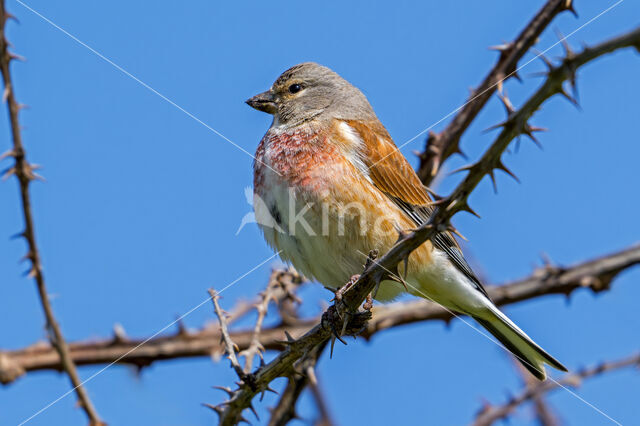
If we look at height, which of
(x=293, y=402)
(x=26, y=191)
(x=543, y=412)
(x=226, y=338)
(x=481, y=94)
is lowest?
(x=543, y=412)

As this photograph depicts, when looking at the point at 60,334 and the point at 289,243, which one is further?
the point at 289,243

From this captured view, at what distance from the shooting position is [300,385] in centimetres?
382

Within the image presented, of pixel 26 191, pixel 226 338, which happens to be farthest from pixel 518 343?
pixel 26 191

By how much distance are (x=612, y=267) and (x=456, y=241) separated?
0.99 m

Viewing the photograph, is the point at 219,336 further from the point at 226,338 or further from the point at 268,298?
the point at 226,338

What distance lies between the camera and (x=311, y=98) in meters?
5.27

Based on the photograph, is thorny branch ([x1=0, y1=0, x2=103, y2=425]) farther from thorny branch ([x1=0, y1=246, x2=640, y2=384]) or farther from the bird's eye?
the bird's eye

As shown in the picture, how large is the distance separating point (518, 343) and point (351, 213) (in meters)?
1.20

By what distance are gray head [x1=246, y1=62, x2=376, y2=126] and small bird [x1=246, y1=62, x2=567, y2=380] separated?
13 centimetres

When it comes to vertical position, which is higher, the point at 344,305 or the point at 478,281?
the point at 344,305

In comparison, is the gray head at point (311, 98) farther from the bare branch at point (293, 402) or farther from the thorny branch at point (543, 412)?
the thorny branch at point (543, 412)

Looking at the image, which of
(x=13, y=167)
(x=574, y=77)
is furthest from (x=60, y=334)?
(x=574, y=77)

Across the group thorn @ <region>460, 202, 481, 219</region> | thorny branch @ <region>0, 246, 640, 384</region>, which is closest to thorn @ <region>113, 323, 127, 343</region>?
thorny branch @ <region>0, 246, 640, 384</region>

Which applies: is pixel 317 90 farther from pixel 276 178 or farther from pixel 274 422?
pixel 274 422
